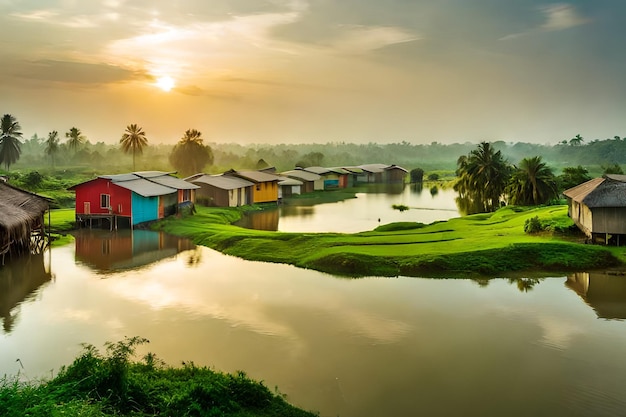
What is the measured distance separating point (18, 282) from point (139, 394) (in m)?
16.1

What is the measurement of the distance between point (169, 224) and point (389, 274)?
20941mm

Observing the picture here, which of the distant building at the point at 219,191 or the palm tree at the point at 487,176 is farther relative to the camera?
the palm tree at the point at 487,176

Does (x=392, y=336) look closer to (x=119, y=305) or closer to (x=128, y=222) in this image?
(x=119, y=305)

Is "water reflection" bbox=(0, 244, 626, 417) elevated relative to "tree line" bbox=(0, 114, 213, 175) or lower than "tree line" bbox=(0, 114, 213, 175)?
lower

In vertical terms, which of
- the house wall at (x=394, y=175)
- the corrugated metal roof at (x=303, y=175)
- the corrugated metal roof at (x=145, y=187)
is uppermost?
the house wall at (x=394, y=175)

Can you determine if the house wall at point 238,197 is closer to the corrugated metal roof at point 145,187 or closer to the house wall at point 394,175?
the corrugated metal roof at point 145,187

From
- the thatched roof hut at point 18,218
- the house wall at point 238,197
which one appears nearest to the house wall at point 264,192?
the house wall at point 238,197

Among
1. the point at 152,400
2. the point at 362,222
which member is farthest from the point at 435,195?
the point at 152,400

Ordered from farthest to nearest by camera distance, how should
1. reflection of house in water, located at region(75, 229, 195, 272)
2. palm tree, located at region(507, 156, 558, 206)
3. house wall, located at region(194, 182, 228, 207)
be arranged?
house wall, located at region(194, 182, 228, 207) → palm tree, located at region(507, 156, 558, 206) → reflection of house in water, located at region(75, 229, 195, 272)

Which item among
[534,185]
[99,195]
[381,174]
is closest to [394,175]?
[381,174]

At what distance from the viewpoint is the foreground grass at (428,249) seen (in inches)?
1040

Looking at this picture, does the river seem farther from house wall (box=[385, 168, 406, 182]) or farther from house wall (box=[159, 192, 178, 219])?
house wall (box=[385, 168, 406, 182])

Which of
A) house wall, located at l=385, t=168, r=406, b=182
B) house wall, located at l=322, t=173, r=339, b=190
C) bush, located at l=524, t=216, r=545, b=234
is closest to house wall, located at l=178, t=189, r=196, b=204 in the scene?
bush, located at l=524, t=216, r=545, b=234

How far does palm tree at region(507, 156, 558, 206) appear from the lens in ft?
165
